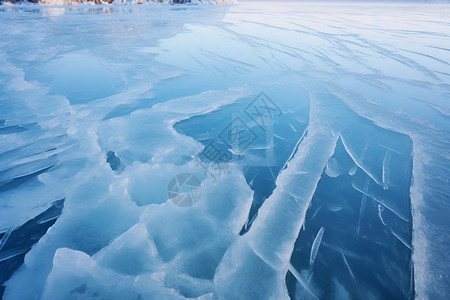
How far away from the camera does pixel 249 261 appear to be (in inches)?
60.6

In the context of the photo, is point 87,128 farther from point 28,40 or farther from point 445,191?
point 28,40

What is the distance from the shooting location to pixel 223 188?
214 centimetres

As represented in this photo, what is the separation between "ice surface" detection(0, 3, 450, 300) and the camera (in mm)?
1466

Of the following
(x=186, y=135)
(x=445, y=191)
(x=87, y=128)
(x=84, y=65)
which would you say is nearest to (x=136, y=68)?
(x=84, y=65)

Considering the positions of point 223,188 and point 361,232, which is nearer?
point 361,232

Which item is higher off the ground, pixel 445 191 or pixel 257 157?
pixel 445 191

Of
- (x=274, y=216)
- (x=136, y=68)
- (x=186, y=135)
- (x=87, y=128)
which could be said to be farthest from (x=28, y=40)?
(x=274, y=216)

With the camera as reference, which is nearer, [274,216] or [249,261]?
[249,261]

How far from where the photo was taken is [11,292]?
4.44 ft

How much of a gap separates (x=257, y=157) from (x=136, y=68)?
430cm

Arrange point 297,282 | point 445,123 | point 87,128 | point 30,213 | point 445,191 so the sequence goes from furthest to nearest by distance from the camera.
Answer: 1. point 445,123
2. point 87,128
3. point 445,191
4. point 30,213
5. point 297,282

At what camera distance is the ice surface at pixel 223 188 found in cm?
147

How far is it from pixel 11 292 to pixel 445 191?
11.7 ft

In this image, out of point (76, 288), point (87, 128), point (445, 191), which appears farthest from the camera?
point (87, 128)
